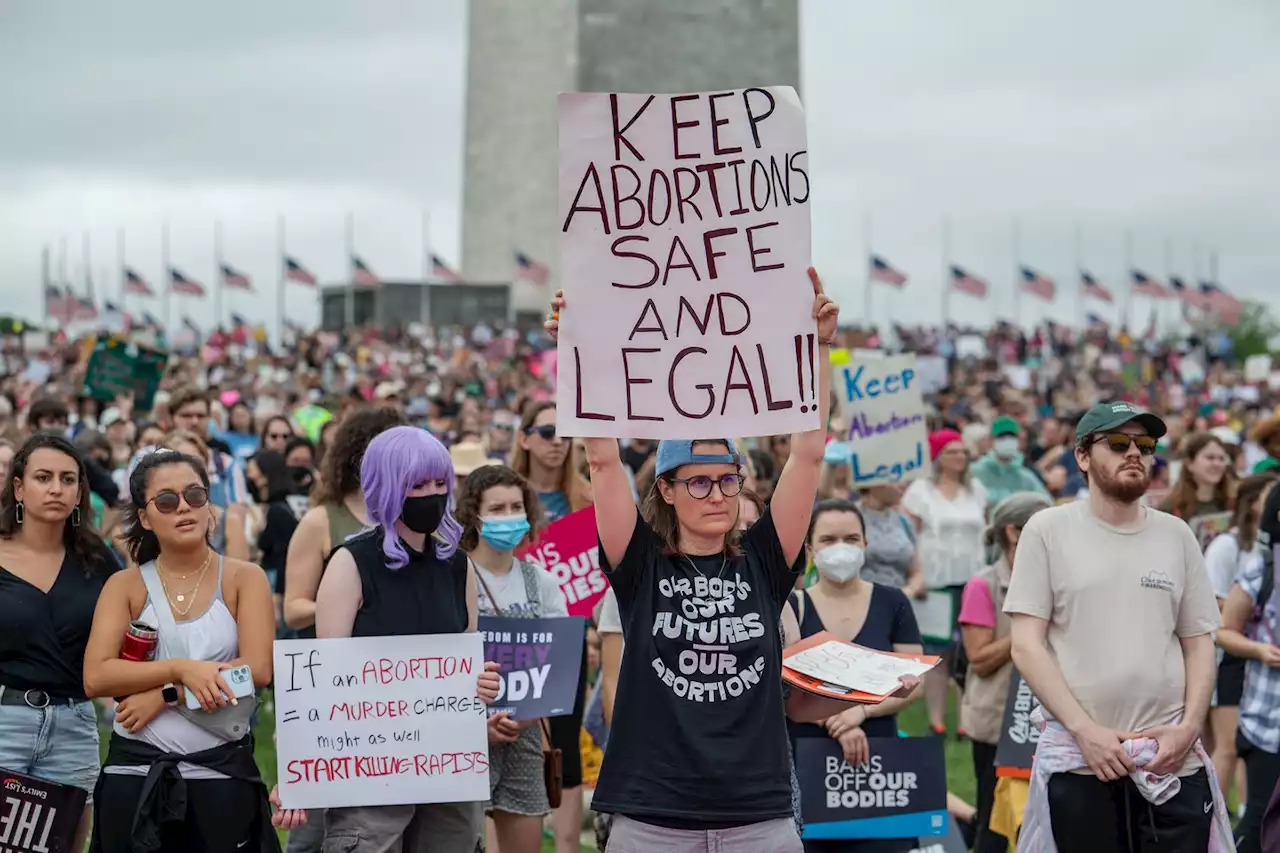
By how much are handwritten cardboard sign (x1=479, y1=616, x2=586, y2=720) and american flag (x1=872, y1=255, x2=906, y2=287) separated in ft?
142

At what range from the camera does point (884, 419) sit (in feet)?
40.6

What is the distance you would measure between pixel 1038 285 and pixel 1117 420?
1836 inches

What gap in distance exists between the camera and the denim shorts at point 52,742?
606 centimetres

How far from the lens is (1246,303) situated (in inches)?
4026

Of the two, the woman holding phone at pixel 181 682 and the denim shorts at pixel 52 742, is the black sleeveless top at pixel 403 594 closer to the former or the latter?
the woman holding phone at pixel 181 682

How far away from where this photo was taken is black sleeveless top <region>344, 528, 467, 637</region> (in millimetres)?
5680

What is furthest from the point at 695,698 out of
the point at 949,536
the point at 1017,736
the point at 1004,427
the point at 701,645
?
the point at 1004,427

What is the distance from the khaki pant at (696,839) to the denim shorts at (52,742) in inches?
91.8

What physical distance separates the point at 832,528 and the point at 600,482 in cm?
249

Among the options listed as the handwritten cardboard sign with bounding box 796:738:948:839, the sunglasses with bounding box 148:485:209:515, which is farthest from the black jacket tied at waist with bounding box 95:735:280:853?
the handwritten cardboard sign with bounding box 796:738:948:839

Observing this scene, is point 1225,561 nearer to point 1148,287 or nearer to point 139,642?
point 139,642

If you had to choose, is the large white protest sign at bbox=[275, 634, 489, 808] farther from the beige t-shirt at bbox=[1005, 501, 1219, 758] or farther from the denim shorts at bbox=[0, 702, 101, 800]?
the beige t-shirt at bbox=[1005, 501, 1219, 758]

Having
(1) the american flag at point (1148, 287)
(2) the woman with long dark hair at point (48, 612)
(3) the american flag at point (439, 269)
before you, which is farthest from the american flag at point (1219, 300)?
(2) the woman with long dark hair at point (48, 612)

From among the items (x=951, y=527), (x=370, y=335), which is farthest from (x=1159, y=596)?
(x=370, y=335)
